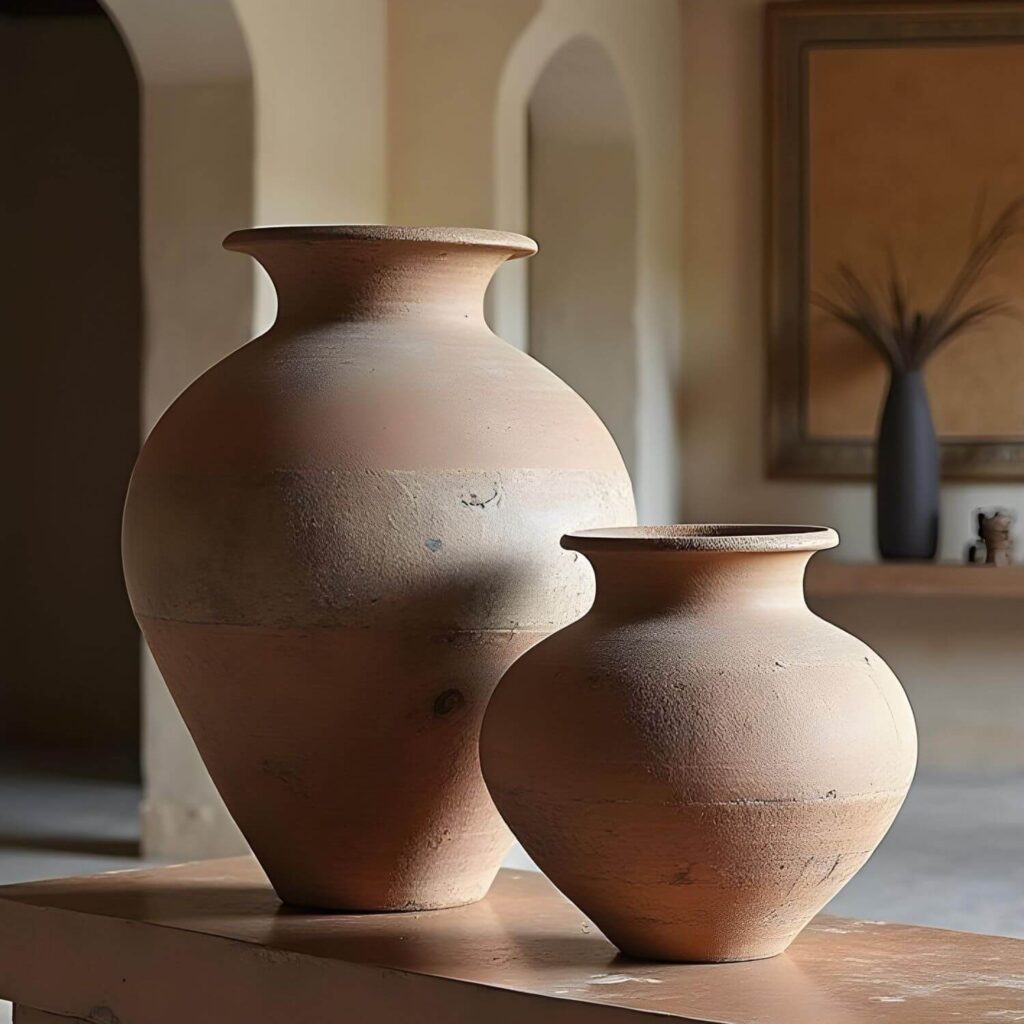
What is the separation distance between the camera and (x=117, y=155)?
6203 millimetres

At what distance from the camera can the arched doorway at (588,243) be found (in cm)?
537

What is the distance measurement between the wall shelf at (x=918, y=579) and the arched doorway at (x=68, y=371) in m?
2.37

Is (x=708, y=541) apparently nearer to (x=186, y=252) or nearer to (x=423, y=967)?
(x=423, y=967)

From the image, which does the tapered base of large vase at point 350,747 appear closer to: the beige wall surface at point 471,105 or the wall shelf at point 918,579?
the beige wall surface at point 471,105

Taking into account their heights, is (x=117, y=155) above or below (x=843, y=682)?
above

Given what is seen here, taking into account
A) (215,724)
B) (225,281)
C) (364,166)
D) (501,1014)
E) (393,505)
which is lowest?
(501,1014)

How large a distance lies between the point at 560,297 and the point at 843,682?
4.25 meters

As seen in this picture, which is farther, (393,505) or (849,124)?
(849,124)

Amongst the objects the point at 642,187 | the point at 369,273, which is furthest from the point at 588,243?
the point at 369,273

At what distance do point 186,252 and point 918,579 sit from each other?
245 centimetres

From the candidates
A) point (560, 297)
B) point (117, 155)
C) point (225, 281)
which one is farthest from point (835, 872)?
point (117, 155)

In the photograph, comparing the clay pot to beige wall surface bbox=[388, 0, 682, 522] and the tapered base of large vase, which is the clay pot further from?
beige wall surface bbox=[388, 0, 682, 522]

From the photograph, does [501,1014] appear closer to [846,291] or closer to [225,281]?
[225,281]

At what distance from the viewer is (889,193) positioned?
575cm
